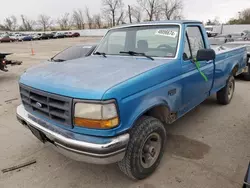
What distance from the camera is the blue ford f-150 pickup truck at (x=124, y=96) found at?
2066 millimetres

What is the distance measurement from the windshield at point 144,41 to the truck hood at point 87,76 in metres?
0.32

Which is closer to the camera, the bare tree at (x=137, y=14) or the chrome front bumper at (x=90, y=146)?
the chrome front bumper at (x=90, y=146)

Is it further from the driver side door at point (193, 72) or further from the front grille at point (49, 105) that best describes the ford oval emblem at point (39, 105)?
the driver side door at point (193, 72)

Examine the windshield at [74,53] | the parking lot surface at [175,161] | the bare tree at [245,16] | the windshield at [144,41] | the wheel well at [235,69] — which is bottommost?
the parking lot surface at [175,161]

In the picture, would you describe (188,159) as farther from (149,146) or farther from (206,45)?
(206,45)

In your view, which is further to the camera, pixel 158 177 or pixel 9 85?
pixel 9 85

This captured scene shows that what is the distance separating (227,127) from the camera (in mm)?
3988

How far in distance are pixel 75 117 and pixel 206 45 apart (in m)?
2.95

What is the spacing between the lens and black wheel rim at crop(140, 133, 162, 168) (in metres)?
2.61

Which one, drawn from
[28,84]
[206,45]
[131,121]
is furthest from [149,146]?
[206,45]

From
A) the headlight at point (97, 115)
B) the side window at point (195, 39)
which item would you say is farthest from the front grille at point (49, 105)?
the side window at point (195, 39)

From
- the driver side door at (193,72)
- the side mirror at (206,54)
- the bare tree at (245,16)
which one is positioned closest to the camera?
the side mirror at (206,54)

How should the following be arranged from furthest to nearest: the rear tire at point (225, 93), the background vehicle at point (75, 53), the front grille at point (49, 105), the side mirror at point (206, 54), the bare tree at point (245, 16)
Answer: the bare tree at point (245, 16) → the background vehicle at point (75, 53) → the rear tire at point (225, 93) → the side mirror at point (206, 54) → the front grille at point (49, 105)

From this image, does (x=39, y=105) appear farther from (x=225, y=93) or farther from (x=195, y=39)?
(x=225, y=93)
